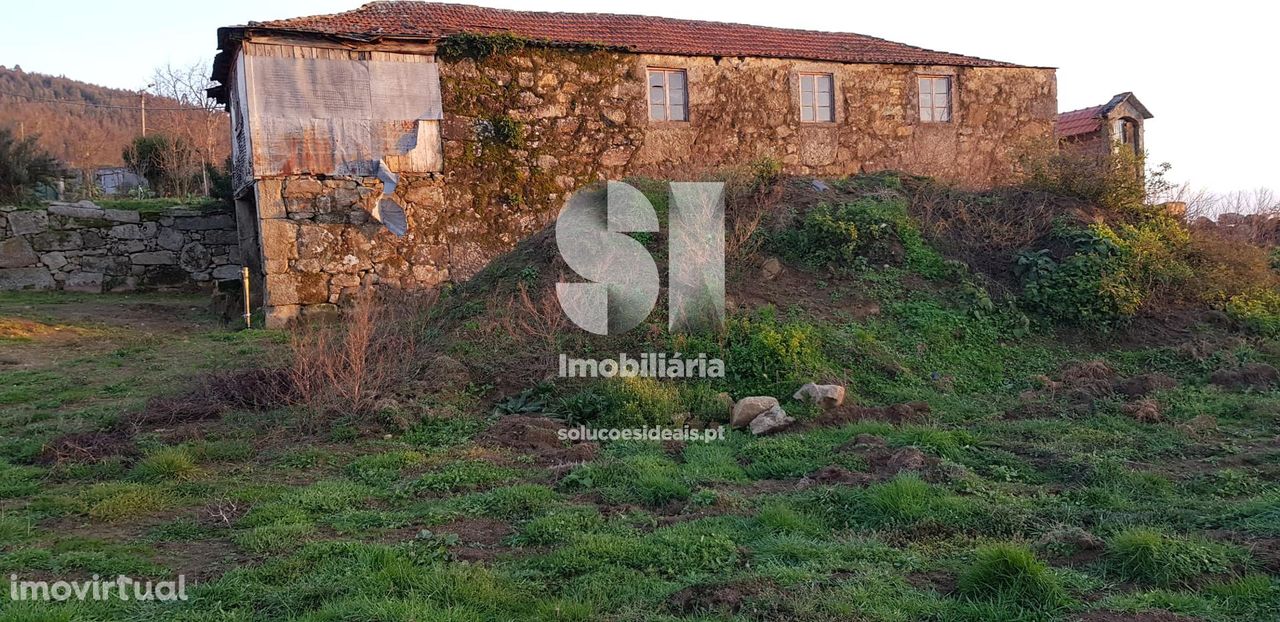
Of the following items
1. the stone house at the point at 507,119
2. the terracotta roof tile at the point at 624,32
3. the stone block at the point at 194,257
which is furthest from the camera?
the stone block at the point at 194,257

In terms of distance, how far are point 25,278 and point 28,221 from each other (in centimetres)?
108

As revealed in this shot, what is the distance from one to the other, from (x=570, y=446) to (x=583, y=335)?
6.74 feet

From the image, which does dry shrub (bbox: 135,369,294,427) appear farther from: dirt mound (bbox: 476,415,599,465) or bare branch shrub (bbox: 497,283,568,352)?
bare branch shrub (bbox: 497,283,568,352)

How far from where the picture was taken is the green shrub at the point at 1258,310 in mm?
9180

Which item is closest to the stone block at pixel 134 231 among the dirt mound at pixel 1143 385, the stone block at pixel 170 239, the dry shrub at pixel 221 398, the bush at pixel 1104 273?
the stone block at pixel 170 239

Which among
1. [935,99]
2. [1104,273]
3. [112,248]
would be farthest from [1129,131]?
[112,248]

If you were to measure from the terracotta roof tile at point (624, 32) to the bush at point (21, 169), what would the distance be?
25.9 ft

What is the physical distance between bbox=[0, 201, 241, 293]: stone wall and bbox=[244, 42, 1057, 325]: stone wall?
4.91 m

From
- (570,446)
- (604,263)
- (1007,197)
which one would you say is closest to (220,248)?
(604,263)

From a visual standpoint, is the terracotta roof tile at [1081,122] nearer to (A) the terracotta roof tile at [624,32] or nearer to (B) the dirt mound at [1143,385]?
(A) the terracotta roof tile at [624,32]

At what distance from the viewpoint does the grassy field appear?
148 inches

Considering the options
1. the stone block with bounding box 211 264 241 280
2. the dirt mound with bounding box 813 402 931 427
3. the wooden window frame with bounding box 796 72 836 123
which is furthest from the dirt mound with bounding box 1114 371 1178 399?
the stone block with bounding box 211 264 241 280

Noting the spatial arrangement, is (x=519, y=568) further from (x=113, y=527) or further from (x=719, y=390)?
(x=719, y=390)

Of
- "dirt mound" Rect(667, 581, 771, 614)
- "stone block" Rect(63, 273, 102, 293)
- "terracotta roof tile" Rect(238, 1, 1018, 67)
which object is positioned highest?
"terracotta roof tile" Rect(238, 1, 1018, 67)
